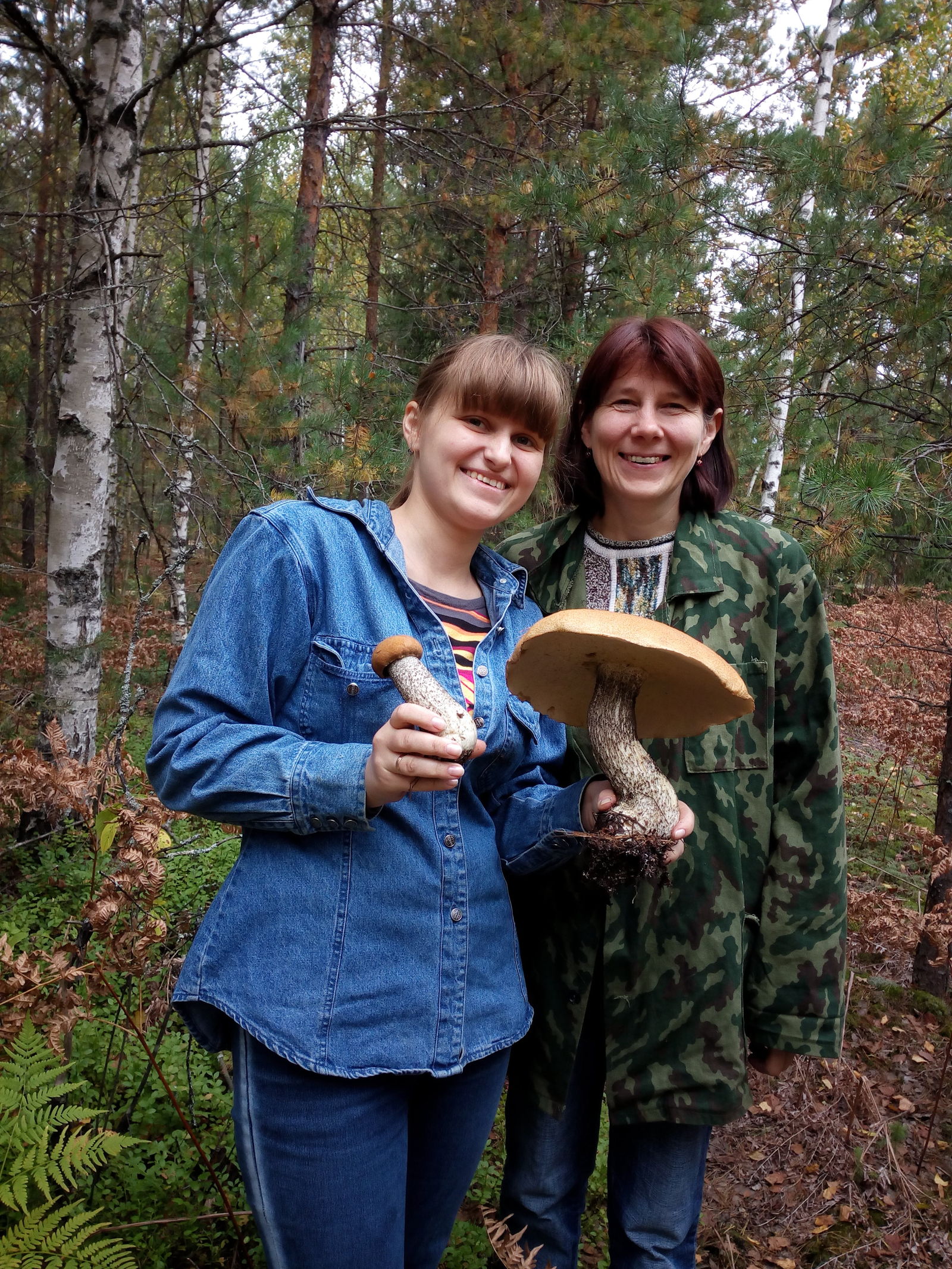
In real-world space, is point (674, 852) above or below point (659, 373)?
below

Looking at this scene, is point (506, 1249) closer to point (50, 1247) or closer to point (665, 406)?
point (50, 1247)

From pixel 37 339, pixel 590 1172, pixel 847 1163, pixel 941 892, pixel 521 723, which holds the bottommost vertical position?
pixel 847 1163

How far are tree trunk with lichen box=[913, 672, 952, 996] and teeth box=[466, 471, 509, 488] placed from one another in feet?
13.2

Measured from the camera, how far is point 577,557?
2.43 meters

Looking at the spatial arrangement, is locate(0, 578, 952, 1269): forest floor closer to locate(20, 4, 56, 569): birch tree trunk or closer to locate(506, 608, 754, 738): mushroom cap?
locate(506, 608, 754, 738): mushroom cap

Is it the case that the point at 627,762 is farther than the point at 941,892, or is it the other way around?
the point at 941,892

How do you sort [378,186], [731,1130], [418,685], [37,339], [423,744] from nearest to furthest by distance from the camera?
[423,744] < [418,685] < [731,1130] < [378,186] < [37,339]

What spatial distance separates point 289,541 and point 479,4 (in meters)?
7.42

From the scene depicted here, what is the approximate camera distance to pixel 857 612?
12227 millimetres

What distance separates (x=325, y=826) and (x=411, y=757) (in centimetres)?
25

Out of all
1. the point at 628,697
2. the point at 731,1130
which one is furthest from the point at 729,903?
the point at 731,1130

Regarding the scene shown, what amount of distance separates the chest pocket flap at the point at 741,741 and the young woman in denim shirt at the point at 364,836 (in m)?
0.27

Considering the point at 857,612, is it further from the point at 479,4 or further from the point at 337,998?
the point at 337,998

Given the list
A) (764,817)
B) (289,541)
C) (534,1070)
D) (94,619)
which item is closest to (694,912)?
(764,817)
